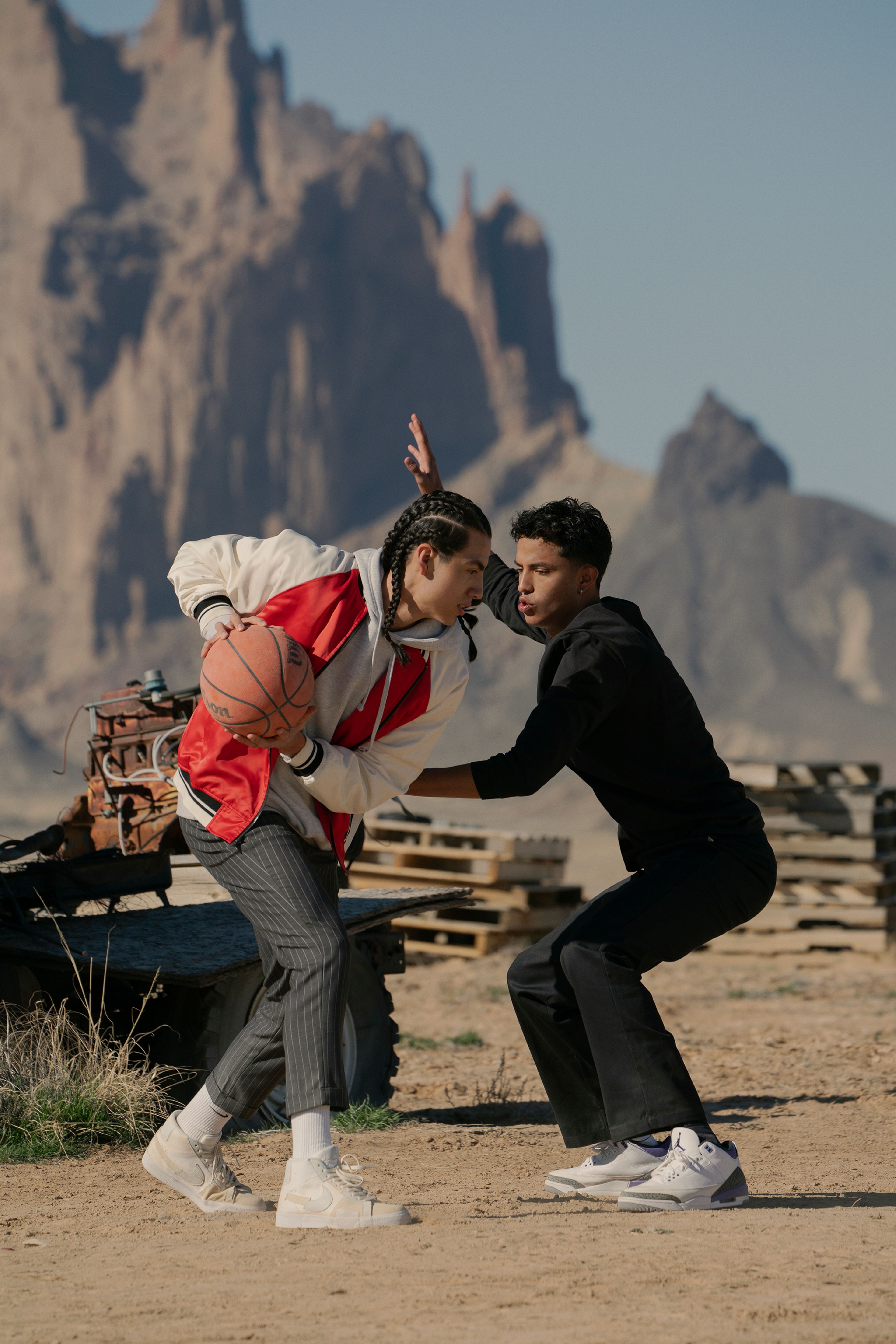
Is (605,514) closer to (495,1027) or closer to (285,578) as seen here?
(495,1027)

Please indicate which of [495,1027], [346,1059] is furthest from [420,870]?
[346,1059]

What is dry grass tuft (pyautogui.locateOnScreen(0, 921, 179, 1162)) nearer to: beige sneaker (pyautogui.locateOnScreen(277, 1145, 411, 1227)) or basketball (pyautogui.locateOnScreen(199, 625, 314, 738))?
beige sneaker (pyautogui.locateOnScreen(277, 1145, 411, 1227))

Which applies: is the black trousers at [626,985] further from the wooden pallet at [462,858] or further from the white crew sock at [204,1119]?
the wooden pallet at [462,858]

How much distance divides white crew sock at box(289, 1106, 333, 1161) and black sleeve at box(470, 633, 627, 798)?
0.97 m

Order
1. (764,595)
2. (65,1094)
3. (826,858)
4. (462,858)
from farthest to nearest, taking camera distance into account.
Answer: (764,595)
(826,858)
(462,858)
(65,1094)

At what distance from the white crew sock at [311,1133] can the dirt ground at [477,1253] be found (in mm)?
206

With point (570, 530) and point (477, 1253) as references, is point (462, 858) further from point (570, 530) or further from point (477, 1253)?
point (477, 1253)

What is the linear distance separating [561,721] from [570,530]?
2.29 feet

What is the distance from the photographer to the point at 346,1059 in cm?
660

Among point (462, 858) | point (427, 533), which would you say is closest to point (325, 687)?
point (427, 533)

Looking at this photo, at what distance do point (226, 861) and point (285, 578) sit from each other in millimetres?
817

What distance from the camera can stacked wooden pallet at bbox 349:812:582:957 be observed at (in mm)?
12836

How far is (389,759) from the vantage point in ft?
13.5

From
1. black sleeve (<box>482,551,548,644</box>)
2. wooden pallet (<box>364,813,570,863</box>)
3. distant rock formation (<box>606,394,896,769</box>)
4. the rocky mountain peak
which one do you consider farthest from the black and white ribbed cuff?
the rocky mountain peak
